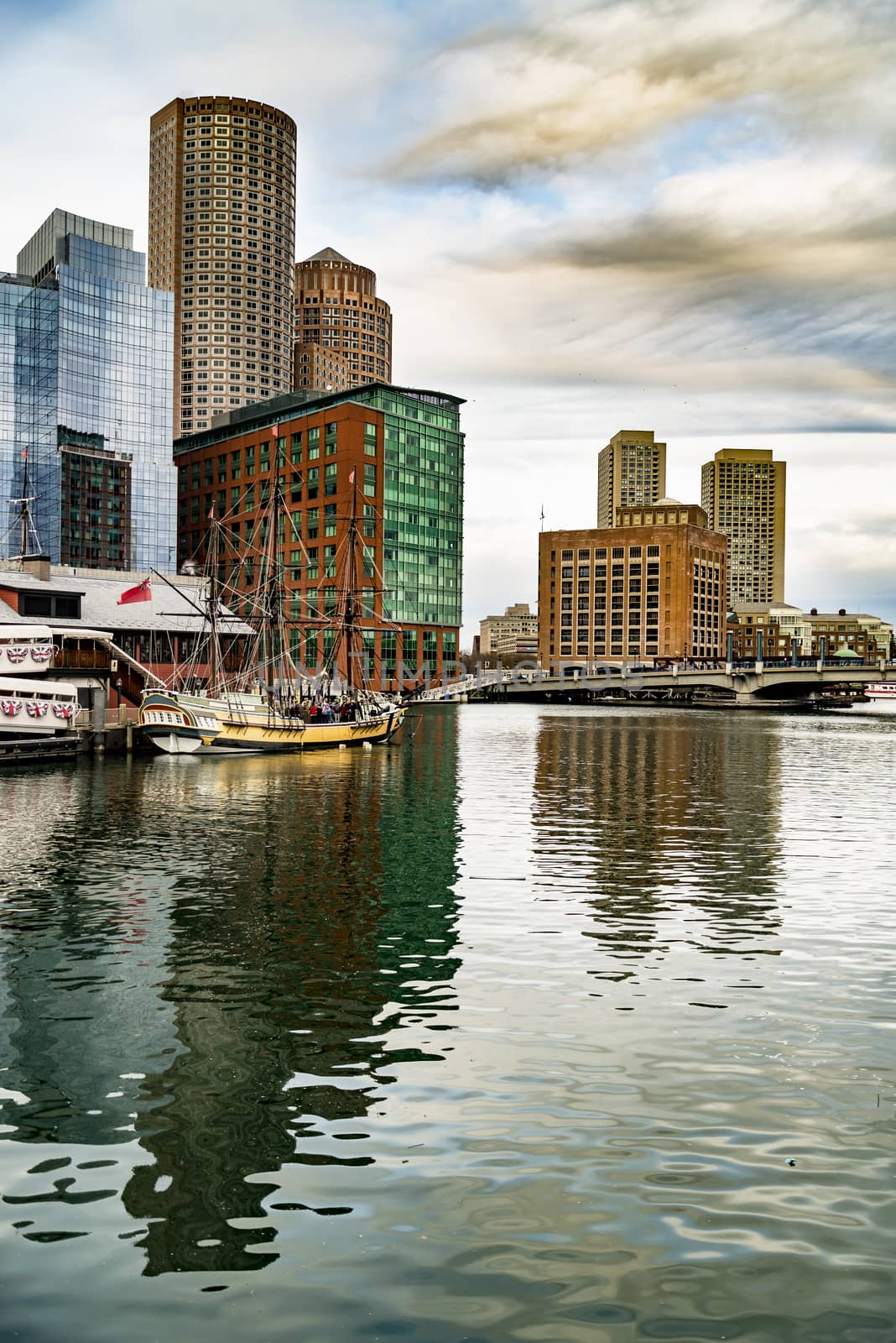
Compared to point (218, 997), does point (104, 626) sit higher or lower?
higher

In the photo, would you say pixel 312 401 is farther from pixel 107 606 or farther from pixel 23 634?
pixel 23 634

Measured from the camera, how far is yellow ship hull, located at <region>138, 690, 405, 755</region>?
226 ft

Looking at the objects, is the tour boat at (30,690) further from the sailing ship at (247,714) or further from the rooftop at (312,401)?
the rooftop at (312,401)

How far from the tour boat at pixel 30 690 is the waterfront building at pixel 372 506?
89836mm

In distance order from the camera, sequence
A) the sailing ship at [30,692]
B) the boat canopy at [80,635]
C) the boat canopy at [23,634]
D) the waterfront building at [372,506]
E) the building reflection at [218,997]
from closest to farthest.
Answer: the building reflection at [218,997] → the sailing ship at [30,692] → the boat canopy at [23,634] → the boat canopy at [80,635] → the waterfront building at [372,506]

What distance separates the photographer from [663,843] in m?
36.2

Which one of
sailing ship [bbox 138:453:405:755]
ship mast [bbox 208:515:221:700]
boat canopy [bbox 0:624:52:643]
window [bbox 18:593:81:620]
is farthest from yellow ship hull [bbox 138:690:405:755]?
window [bbox 18:593:81:620]

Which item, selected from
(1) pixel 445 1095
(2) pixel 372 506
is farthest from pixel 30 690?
(2) pixel 372 506

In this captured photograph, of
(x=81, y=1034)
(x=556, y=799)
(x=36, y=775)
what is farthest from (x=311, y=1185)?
(x=36, y=775)

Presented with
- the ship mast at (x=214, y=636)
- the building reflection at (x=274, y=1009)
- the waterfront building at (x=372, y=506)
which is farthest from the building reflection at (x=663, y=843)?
the waterfront building at (x=372, y=506)

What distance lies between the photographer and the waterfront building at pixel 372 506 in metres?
172

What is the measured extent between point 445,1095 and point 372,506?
165 meters

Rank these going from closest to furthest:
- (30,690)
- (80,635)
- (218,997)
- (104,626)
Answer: (218,997), (30,690), (80,635), (104,626)

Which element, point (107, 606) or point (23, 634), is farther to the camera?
point (107, 606)
